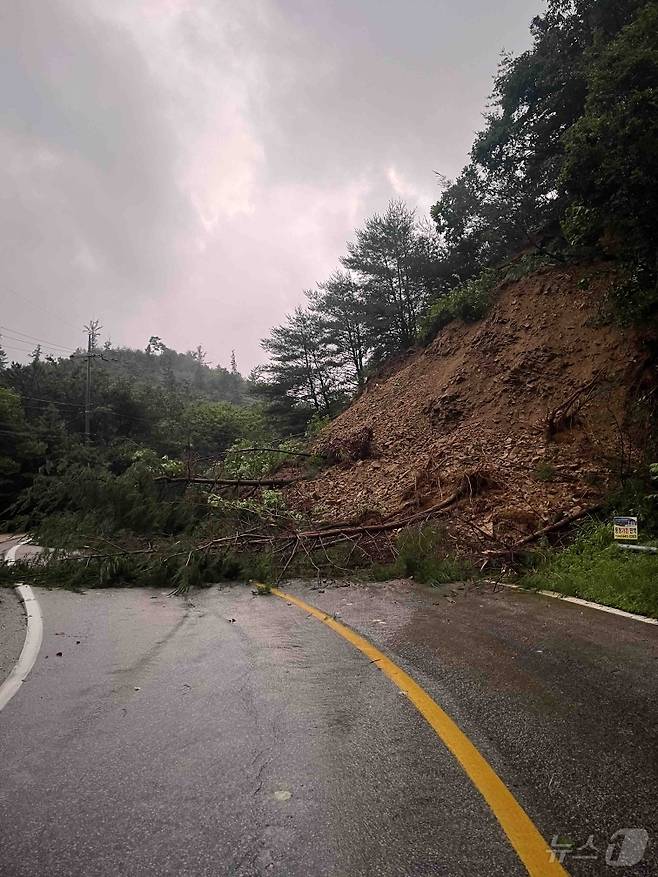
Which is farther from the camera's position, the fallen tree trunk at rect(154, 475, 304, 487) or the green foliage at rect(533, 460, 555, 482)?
the fallen tree trunk at rect(154, 475, 304, 487)

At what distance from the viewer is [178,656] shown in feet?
16.0

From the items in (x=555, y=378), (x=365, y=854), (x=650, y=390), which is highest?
(x=555, y=378)

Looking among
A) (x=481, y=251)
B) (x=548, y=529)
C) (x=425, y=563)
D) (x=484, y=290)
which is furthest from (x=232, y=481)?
(x=481, y=251)

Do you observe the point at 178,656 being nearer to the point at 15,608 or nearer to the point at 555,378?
the point at 15,608

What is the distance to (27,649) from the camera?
526 centimetres

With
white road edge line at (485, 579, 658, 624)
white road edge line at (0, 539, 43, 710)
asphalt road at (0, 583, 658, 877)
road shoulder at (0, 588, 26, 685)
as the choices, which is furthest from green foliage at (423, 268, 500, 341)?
road shoulder at (0, 588, 26, 685)

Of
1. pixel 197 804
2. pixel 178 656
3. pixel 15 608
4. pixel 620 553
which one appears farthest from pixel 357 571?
pixel 197 804

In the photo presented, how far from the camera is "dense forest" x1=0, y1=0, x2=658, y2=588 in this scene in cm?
962

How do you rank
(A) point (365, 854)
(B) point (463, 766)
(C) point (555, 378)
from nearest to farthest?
(A) point (365, 854), (B) point (463, 766), (C) point (555, 378)

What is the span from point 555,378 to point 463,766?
461 inches

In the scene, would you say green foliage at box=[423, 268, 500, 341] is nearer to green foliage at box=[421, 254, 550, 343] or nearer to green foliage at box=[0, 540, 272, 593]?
green foliage at box=[421, 254, 550, 343]

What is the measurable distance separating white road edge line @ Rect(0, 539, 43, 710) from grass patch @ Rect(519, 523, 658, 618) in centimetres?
603

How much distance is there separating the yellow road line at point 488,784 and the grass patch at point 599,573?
324 centimetres

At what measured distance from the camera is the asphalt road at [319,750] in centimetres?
214
